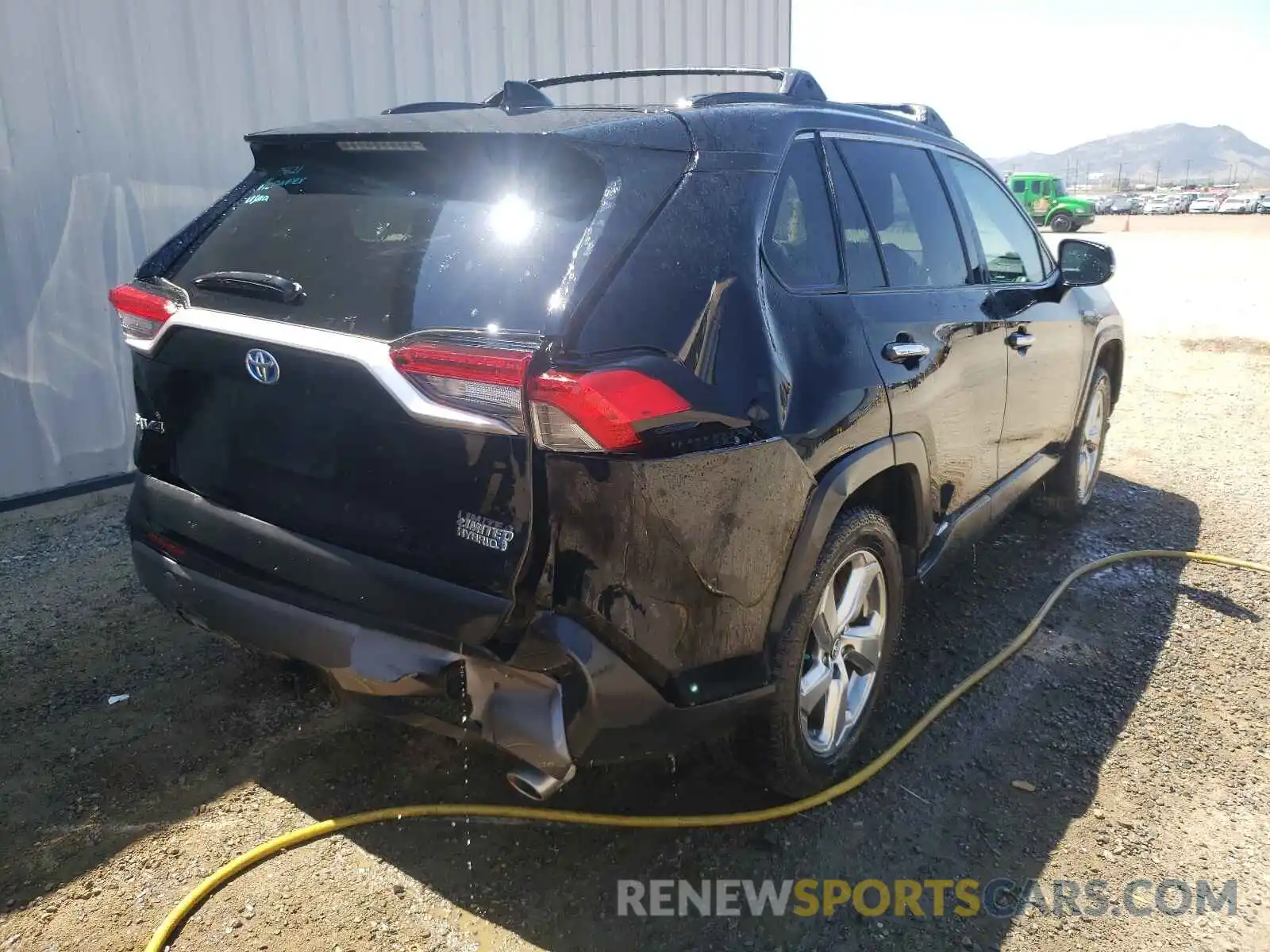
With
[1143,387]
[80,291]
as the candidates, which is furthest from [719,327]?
[1143,387]

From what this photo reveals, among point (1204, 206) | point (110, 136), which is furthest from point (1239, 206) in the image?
point (110, 136)

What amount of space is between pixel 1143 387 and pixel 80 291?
26.4 ft

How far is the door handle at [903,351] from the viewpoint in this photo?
2.72m

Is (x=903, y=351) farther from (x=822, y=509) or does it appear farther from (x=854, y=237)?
(x=822, y=509)

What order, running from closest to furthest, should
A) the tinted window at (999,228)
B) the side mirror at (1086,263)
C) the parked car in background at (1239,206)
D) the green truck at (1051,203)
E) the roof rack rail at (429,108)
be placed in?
the roof rack rail at (429,108)
the tinted window at (999,228)
the side mirror at (1086,263)
the green truck at (1051,203)
the parked car in background at (1239,206)

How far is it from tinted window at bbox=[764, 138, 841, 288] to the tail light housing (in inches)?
27.2

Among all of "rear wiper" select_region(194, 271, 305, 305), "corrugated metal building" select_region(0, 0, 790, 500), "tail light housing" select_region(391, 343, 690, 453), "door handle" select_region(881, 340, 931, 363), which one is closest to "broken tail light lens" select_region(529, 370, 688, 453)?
"tail light housing" select_region(391, 343, 690, 453)

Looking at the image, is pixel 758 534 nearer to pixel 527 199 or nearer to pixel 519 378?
pixel 519 378

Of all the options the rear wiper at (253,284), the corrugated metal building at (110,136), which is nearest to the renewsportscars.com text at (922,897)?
the rear wiper at (253,284)

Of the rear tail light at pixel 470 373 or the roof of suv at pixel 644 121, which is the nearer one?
the rear tail light at pixel 470 373

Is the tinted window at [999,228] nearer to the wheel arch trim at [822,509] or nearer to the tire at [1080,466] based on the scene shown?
the tire at [1080,466]

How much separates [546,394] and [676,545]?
0.42 m

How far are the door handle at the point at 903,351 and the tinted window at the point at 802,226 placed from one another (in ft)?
0.82

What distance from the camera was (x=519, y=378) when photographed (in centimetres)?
186
